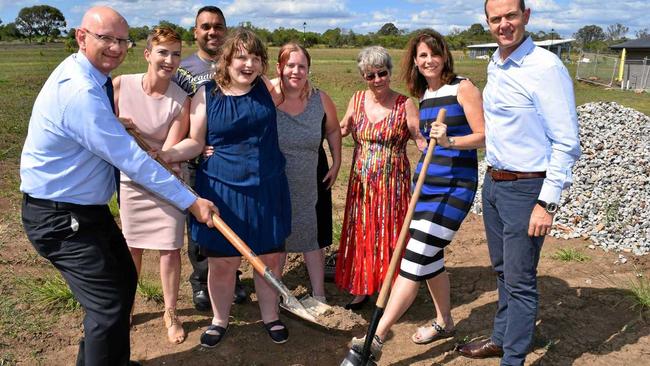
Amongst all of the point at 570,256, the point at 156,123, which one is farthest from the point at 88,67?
the point at 570,256

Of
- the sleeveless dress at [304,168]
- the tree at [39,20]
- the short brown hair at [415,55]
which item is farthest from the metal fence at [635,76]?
the tree at [39,20]

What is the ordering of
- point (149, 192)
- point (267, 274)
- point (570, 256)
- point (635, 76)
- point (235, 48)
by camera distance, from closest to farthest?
point (267, 274) < point (235, 48) < point (149, 192) < point (570, 256) < point (635, 76)

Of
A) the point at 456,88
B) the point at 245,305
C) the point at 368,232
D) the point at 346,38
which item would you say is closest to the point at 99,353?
the point at 245,305

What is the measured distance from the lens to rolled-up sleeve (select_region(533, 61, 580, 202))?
2.64 meters

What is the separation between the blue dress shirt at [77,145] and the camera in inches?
97.9

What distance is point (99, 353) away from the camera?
9.34 feet

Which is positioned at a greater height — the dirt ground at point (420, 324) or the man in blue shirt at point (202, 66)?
the man in blue shirt at point (202, 66)

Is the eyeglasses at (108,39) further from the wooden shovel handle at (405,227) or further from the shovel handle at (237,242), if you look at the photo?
the wooden shovel handle at (405,227)

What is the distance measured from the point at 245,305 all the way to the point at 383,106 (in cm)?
198

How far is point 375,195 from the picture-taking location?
394 centimetres

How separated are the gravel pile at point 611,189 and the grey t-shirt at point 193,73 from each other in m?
3.98

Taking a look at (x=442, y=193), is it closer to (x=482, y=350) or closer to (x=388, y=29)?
(x=482, y=350)

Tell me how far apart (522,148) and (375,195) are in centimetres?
132

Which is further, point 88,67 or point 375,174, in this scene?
point 375,174
